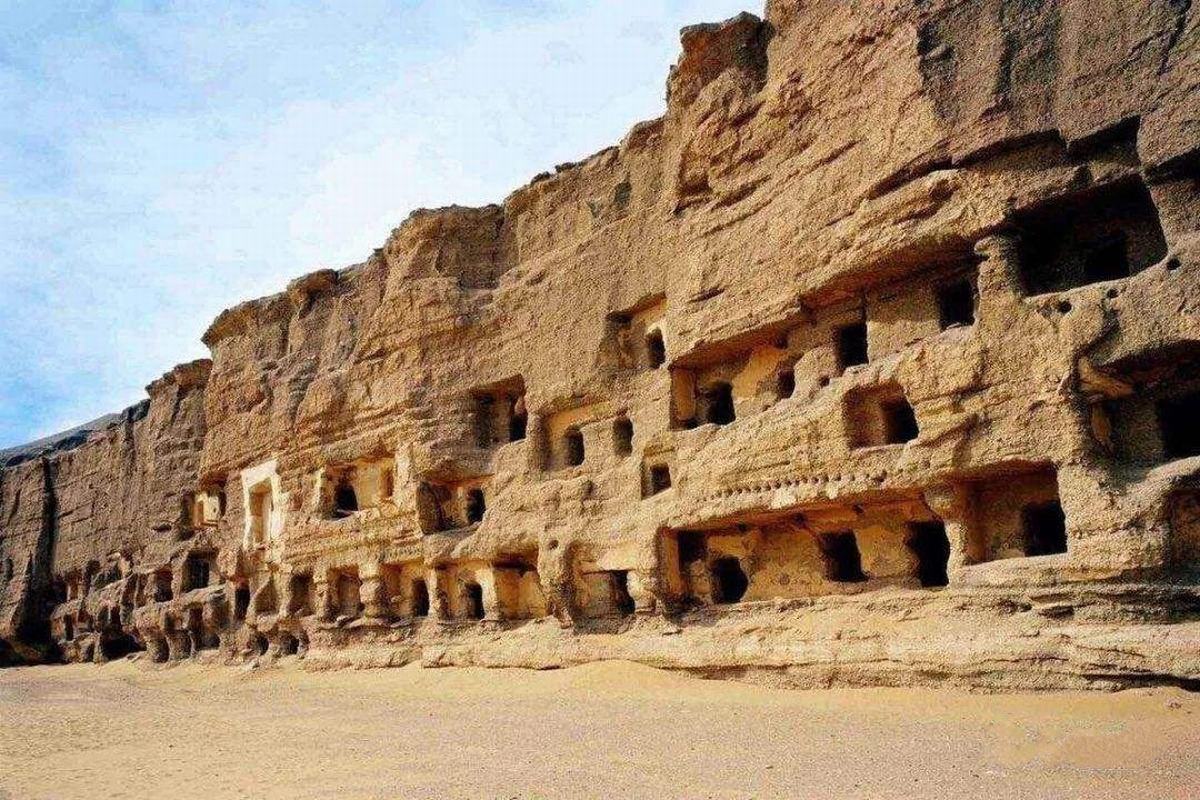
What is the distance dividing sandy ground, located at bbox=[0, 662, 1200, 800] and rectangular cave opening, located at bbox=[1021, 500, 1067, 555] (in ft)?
7.39

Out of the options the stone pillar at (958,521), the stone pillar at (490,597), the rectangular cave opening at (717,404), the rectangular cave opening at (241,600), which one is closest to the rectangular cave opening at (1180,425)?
the stone pillar at (958,521)

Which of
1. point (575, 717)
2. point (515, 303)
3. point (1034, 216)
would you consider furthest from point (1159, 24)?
point (515, 303)

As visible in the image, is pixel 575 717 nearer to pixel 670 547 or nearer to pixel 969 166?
pixel 670 547

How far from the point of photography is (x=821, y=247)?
1184cm

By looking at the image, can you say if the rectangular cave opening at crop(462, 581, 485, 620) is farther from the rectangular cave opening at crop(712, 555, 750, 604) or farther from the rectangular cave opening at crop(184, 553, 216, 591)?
the rectangular cave opening at crop(184, 553, 216, 591)

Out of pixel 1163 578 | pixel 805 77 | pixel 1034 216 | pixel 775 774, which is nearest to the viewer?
pixel 775 774

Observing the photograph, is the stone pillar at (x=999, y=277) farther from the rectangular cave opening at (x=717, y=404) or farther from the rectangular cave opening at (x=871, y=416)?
the rectangular cave opening at (x=717, y=404)

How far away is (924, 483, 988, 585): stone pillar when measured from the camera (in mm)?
10141

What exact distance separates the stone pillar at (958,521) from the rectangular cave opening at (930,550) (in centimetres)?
96

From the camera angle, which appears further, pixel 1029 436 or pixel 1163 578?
pixel 1029 436

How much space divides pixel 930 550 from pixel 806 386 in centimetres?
271

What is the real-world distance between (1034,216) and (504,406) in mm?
10703

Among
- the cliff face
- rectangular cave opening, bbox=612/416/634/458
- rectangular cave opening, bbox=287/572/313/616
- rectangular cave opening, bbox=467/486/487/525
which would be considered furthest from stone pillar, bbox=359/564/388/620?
rectangular cave opening, bbox=612/416/634/458

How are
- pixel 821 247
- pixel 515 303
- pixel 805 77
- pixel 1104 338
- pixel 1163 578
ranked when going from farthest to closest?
pixel 515 303
pixel 805 77
pixel 821 247
pixel 1104 338
pixel 1163 578
